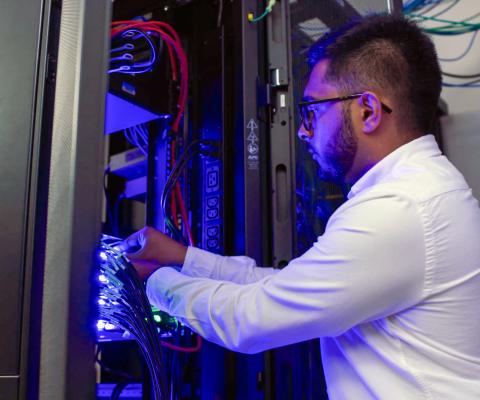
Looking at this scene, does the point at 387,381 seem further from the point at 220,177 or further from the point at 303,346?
the point at 220,177

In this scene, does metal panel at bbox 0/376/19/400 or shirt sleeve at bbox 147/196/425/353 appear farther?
shirt sleeve at bbox 147/196/425/353

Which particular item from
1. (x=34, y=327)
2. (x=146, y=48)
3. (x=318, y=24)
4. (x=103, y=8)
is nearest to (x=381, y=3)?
(x=318, y=24)

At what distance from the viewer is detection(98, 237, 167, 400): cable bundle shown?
0.91 metres

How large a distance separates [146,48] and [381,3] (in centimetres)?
68

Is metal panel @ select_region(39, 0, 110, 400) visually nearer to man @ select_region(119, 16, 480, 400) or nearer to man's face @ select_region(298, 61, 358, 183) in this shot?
man @ select_region(119, 16, 480, 400)

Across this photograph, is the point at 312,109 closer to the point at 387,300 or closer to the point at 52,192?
the point at 387,300

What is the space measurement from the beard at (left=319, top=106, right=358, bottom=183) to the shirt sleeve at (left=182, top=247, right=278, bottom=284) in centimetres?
28

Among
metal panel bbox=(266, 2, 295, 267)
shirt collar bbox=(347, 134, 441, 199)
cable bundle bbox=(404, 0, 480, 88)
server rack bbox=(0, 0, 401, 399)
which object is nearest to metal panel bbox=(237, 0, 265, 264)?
metal panel bbox=(266, 2, 295, 267)

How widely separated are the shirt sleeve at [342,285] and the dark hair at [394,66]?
31 cm

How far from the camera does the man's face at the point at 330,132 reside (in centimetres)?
114

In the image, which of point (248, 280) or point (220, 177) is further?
point (220, 177)

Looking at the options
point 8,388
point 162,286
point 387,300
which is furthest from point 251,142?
point 8,388

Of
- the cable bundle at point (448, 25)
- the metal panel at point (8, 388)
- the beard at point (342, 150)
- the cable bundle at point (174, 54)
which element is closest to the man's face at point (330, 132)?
the beard at point (342, 150)

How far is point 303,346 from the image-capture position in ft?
3.97
